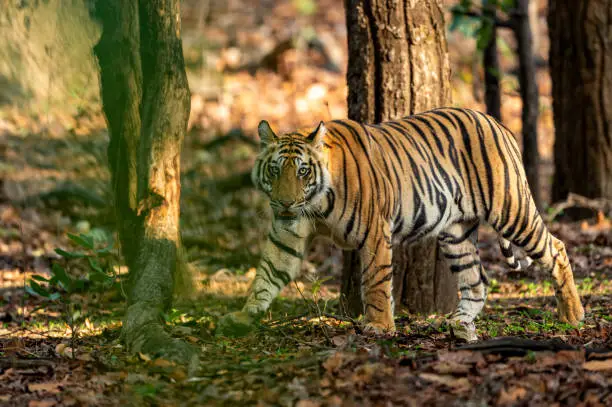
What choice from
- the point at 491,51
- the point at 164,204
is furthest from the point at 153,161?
the point at 491,51

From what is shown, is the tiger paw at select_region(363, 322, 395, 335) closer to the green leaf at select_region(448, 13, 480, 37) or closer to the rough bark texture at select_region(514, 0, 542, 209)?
the rough bark texture at select_region(514, 0, 542, 209)

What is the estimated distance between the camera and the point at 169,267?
5.75m

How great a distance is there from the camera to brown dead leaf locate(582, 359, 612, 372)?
423cm

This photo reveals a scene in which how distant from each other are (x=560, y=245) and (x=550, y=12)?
4.92m

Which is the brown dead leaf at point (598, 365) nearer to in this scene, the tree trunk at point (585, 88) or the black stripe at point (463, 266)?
the black stripe at point (463, 266)

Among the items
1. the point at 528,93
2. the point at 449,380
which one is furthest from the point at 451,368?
the point at 528,93

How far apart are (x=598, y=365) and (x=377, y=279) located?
1698 mm

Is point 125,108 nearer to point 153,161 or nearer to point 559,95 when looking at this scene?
point 153,161

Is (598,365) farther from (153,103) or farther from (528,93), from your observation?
(528,93)

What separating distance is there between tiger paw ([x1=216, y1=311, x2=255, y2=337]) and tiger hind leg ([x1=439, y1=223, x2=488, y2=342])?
1765 mm

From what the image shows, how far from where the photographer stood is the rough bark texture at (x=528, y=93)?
33.2 ft

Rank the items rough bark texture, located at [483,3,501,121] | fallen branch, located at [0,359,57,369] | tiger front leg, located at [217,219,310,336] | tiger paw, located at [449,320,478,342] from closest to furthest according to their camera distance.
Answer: fallen branch, located at [0,359,57,369] → tiger paw, located at [449,320,478,342] → tiger front leg, located at [217,219,310,336] → rough bark texture, located at [483,3,501,121]

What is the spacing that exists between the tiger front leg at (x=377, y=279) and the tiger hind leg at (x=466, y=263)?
928 millimetres

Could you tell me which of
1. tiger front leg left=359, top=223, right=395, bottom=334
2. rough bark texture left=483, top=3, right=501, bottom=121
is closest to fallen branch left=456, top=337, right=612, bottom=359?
tiger front leg left=359, top=223, right=395, bottom=334
